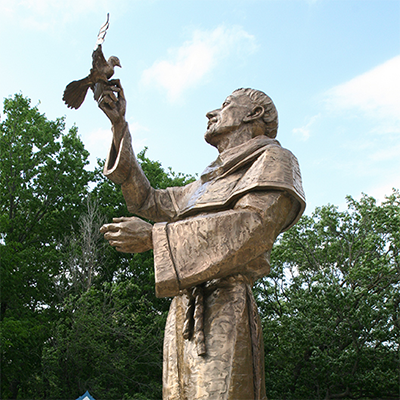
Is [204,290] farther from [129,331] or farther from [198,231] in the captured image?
[129,331]

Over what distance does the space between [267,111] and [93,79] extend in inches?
45.7

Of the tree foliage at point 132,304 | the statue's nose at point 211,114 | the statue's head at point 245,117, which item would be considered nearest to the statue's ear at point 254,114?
the statue's head at point 245,117

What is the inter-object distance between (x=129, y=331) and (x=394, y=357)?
7.52 m

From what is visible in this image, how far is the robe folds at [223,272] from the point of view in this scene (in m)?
2.52

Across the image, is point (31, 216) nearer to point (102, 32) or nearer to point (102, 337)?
point (102, 337)

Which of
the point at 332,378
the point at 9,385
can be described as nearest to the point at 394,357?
the point at 332,378

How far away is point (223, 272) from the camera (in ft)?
8.55

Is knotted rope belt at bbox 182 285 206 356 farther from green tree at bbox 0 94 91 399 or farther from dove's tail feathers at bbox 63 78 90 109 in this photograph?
green tree at bbox 0 94 91 399

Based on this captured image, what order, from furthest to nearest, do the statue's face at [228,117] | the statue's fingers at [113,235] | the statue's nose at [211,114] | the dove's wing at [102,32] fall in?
the statue's nose at [211,114], the statue's face at [228,117], the dove's wing at [102,32], the statue's fingers at [113,235]

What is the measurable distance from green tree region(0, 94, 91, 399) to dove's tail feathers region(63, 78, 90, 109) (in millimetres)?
11917

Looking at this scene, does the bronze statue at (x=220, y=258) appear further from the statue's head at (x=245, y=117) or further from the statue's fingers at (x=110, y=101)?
the statue's head at (x=245, y=117)

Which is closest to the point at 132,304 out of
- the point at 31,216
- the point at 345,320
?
the point at 31,216

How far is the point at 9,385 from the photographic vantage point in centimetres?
1479

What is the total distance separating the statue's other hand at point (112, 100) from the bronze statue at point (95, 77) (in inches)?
1.3
